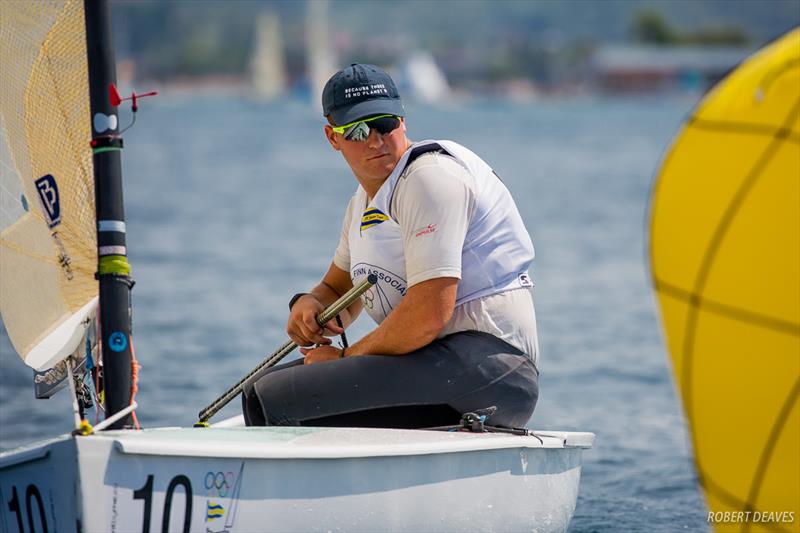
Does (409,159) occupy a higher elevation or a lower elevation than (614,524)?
higher

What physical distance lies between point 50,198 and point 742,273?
2.06 meters

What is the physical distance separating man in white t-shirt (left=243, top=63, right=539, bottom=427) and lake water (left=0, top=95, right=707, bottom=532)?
1176mm

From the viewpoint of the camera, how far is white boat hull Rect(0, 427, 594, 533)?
3207 mm

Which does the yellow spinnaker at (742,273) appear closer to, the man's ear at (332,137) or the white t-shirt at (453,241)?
the white t-shirt at (453,241)

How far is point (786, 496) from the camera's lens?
9.65ft

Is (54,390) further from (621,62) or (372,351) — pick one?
(621,62)

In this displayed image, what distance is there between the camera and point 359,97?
375 centimetres

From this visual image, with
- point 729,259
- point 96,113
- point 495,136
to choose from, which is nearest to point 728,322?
point 729,259

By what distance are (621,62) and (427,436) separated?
121982 mm

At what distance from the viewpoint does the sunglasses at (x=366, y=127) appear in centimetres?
374

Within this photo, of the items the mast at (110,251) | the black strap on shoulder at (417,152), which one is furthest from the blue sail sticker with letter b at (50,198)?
the black strap on shoulder at (417,152)

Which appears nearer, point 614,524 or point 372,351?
point 372,351

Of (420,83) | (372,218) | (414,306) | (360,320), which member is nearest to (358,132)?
(372,218)

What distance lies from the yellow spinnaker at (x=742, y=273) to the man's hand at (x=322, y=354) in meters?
1.17
